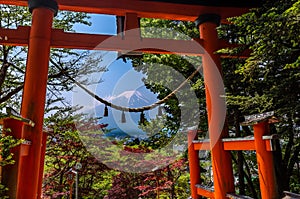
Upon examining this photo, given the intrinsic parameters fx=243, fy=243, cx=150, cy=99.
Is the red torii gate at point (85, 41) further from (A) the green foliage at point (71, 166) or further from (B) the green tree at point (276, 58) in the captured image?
(A) the green foliage at point (71, 166)

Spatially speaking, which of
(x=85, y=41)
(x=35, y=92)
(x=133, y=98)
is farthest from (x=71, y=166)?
(x=85, y=41)

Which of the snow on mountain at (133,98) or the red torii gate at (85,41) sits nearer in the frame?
the red torii gate at (85,41)

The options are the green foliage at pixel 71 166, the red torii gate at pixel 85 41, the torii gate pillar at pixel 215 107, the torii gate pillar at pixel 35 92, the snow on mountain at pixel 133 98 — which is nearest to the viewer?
the torii gate pillar at pixel 35 92

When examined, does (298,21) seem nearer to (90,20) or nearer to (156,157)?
(90,20)

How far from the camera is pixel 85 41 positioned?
8.79ft

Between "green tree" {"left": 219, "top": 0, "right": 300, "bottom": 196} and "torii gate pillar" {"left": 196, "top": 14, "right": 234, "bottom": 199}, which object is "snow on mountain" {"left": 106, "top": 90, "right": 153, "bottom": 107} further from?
"green tree" {"left": 219, "top": 0, "right": 300, "bottom": 196}

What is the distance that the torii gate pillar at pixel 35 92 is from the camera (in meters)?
2.20

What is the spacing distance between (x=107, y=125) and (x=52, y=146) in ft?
4.66

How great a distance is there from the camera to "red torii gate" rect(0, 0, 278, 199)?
2307 mm

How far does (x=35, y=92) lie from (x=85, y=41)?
76cm

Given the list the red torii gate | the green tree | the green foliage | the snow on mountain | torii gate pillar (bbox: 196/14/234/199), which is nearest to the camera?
the green tree

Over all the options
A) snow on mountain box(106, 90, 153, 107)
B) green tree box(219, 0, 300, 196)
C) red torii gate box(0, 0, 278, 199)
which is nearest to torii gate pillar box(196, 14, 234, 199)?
red torii gate box(0, 0, 278, 199)

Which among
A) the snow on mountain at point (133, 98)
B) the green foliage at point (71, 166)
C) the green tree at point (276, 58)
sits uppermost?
the snow on mountain at point (133, 98)

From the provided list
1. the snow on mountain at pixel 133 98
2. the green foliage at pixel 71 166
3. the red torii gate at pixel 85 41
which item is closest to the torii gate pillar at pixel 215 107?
the red torii gate at pixel 85 41
